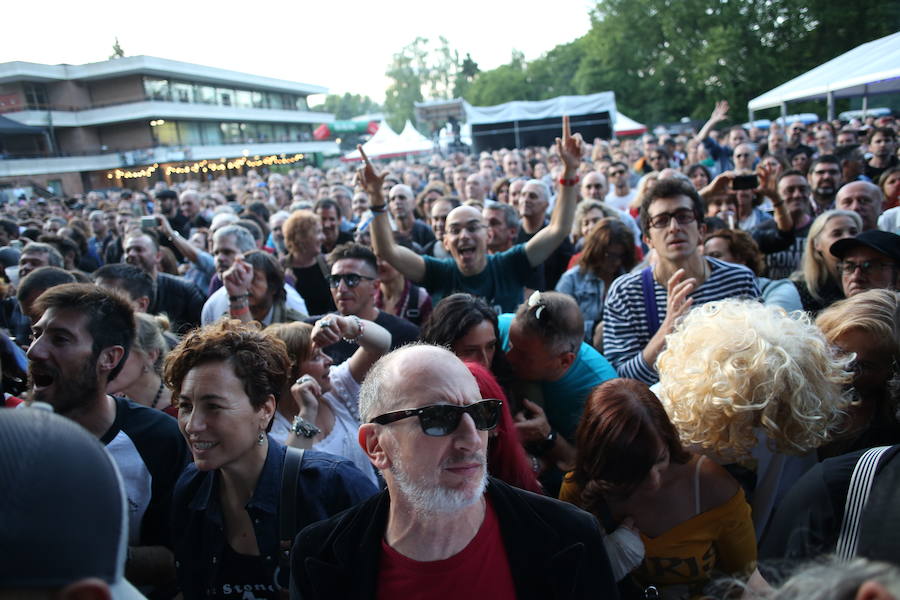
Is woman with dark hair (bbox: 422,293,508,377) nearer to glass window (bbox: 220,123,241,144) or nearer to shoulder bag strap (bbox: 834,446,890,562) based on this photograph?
shoulder bag strap (bbox: 834,446,890,562)

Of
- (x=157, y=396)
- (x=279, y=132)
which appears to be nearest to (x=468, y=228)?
(x=157, y=396)

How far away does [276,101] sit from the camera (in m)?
68.8

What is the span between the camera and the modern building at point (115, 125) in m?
46.1

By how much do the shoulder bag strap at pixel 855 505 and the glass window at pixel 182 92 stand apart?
59.9 meters

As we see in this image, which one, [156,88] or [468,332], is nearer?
[468,332]

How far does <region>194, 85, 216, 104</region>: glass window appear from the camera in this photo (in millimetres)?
56084

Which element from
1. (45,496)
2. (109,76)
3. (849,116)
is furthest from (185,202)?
(109,76)

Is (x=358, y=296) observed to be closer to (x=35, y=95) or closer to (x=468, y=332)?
(x=468, y=332)

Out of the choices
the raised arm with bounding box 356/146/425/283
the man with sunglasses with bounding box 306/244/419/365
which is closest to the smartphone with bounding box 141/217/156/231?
the raised arm with bounding box 356/146/425/283

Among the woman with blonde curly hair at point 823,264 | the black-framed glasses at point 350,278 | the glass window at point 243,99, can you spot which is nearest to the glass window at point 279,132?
the glass window at point 243,99

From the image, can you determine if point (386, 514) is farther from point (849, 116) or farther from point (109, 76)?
point (109, 76)

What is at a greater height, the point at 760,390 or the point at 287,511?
the point at 760,390

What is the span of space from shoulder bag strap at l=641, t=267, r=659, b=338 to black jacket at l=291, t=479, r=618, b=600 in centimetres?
176

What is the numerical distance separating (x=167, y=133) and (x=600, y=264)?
55.0 metres
